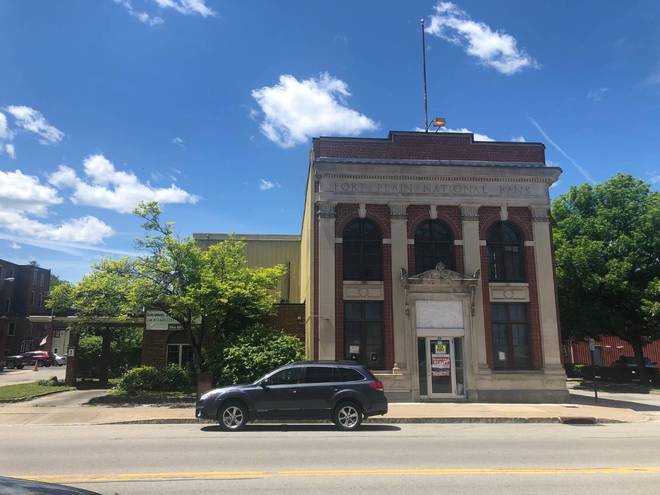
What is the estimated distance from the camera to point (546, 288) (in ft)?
69.1

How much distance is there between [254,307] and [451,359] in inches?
311

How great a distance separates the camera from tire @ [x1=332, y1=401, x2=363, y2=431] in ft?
42.8

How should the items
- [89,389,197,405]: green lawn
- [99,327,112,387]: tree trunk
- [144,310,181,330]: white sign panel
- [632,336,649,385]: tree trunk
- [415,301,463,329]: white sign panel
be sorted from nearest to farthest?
[89,389,197,405]: green lawn, [415,301,463,329]: white sign panel, [144,310,181,330]: white sign panel, [99,327,112,387]: tree trunk, [632,336,649,385]: tree trunk

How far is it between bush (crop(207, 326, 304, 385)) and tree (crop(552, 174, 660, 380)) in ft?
56.6

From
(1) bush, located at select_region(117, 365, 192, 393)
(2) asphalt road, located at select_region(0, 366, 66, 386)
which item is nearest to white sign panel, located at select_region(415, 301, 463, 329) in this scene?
(1) bush, located at select_region(117, 365, 192, 393)

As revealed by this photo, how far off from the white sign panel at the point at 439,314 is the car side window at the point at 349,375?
7.23 meters

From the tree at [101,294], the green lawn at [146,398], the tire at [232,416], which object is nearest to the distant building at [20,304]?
the tree at [101,294]

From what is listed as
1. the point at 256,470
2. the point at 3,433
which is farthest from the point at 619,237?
the point at 3,433

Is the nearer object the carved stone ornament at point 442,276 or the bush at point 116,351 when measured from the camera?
the carved stone ornament at point 442,276

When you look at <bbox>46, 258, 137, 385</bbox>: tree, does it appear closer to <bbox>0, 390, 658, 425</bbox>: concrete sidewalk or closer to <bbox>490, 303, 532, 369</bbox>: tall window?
<bbox>0, 390, 658, 425</bbox>: concrete sidewalk

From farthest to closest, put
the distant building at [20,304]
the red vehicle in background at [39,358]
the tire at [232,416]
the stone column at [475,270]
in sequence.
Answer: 1. the distant building at [20,304]
2. the red vehicle in background at [39,358]
3. the stone column at [475,270]
4. the tire at [232,416]

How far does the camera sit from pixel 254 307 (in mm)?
21203

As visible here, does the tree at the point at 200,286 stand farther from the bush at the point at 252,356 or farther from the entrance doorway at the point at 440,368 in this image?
the entrance doorway at the point at 440,368

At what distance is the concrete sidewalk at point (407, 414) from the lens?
49.3ft
